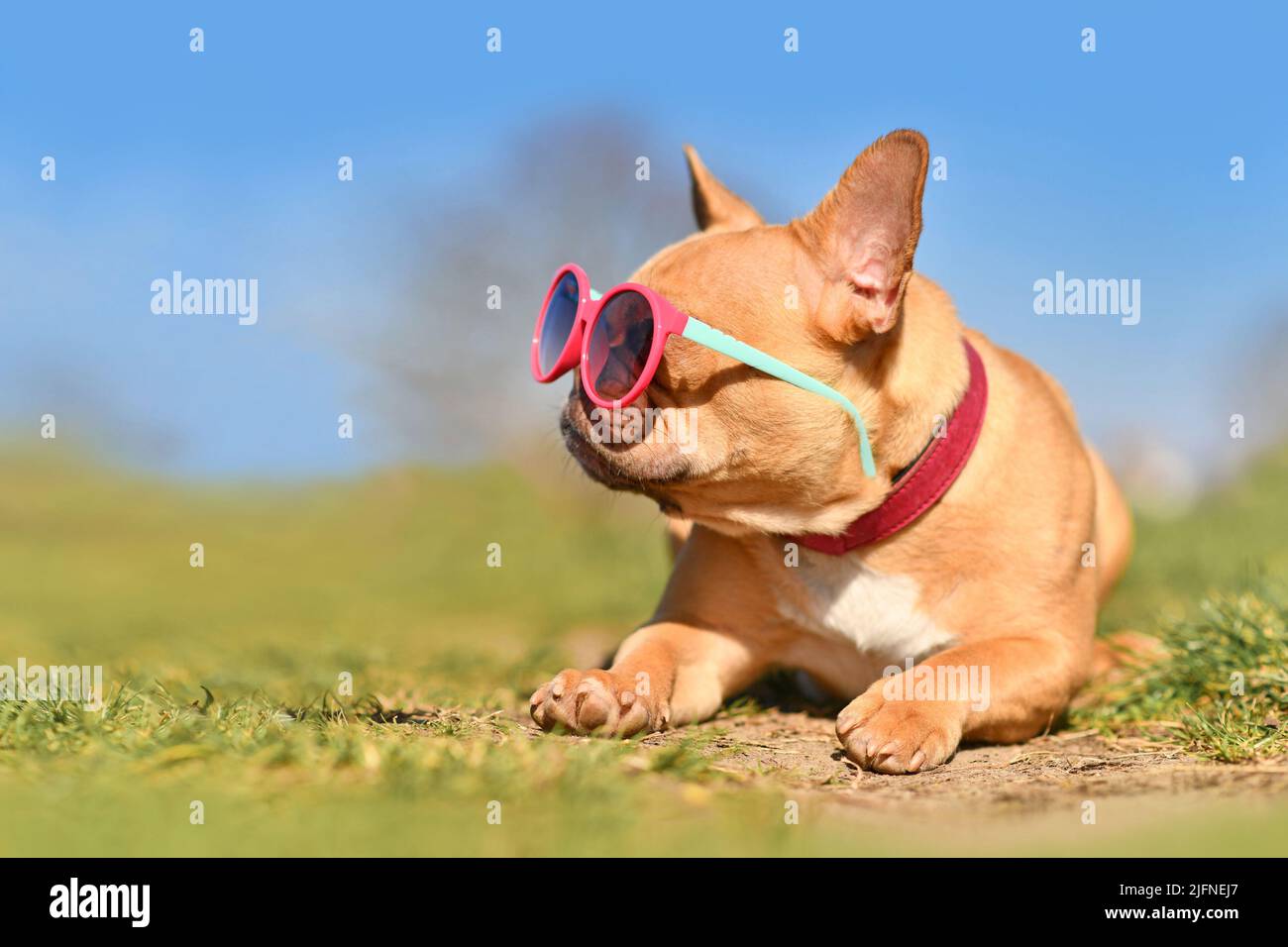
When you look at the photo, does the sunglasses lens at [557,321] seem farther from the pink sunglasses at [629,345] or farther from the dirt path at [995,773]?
the dirt path at [995,773]

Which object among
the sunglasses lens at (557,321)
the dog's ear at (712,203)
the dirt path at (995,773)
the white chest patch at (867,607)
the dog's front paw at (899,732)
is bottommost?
the dirt path at (995,773)

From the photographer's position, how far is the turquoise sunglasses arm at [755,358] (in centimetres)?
392

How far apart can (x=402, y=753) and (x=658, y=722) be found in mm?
1187

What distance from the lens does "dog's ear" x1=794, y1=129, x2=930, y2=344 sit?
379 centimetres

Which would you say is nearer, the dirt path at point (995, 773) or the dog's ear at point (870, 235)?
the dirt path at point (995, 773)

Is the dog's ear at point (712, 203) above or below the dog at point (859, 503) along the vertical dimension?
above

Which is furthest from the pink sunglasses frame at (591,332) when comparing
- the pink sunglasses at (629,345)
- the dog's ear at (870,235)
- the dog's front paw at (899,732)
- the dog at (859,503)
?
the dog's front paw at (899,732)

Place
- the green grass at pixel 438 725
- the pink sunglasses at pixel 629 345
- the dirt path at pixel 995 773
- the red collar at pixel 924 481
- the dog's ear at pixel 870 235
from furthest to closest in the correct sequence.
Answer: the red collar at pixel 924 481
the pink sunglasses at pixel 629 345
the dog's ear at pixel 870 235
the dirt path at pixel 995 773
the green grass at pixel 438 725

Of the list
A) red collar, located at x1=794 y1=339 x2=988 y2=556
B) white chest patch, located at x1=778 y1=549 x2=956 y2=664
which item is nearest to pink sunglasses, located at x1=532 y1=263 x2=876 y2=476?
red collar, located at x1=794 y1=339 x2=988 y2=556

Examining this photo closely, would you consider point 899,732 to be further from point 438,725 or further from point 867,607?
point 438,725

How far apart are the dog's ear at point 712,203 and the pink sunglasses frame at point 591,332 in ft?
3.47

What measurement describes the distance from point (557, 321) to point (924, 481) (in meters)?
1.40
